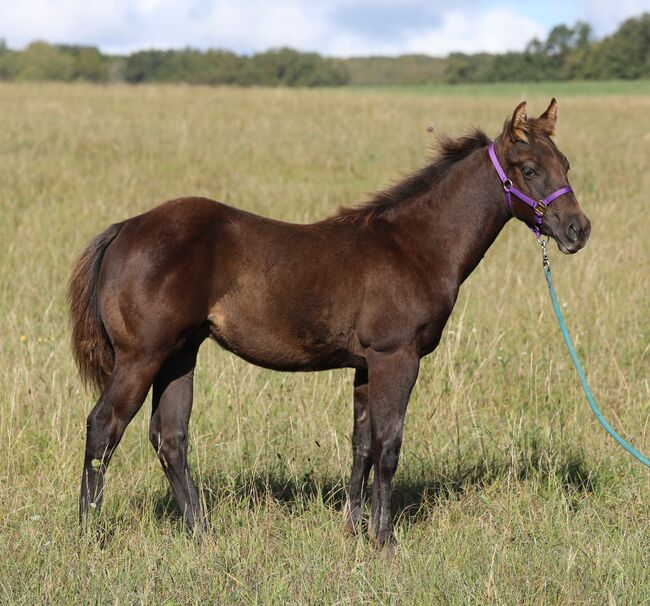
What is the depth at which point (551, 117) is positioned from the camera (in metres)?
4.13

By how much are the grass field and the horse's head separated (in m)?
1.33

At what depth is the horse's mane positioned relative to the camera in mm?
4219

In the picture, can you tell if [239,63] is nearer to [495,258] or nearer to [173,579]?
[495,258]

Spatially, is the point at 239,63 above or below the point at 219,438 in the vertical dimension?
above

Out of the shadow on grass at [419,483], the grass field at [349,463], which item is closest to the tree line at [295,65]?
the grass field at [349,463]

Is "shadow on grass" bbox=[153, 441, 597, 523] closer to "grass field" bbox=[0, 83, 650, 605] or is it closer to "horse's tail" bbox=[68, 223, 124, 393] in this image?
"grass field" bbox=[0, 83, 650, 605]

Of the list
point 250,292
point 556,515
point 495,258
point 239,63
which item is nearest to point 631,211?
point 495,258

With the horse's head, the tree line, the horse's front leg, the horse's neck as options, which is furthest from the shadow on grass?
the tree line

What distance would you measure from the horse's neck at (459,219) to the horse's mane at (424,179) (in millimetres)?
74

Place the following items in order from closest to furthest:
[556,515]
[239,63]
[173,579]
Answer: [173,579]
[556,515]
[239,63]

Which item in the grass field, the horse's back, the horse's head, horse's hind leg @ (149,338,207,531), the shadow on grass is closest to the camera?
the grass field

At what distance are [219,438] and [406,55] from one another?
10636 cm

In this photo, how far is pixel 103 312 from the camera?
3742 mm

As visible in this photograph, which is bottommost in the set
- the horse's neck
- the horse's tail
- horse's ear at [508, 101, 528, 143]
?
the horse's tail
